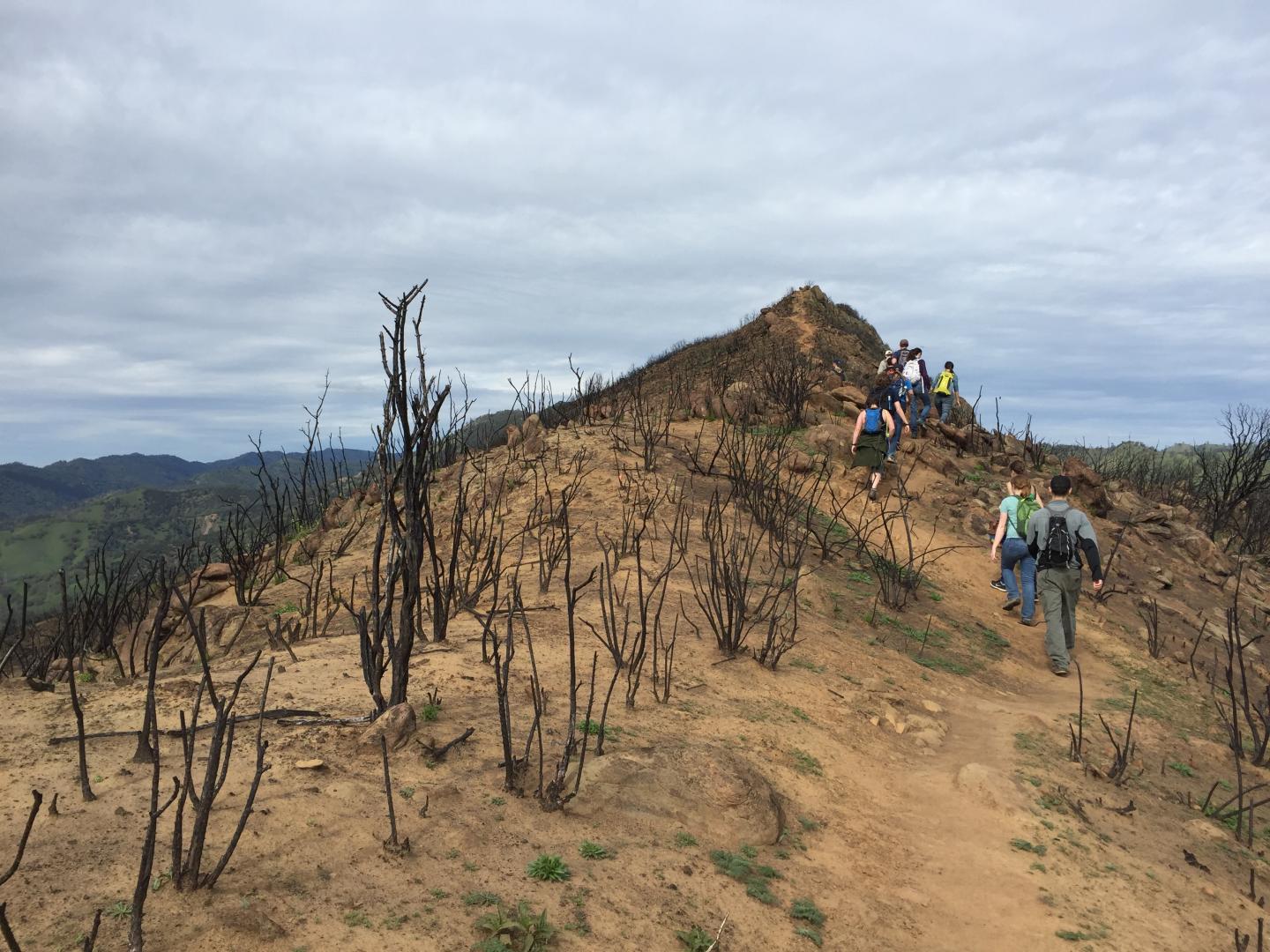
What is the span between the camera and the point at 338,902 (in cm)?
240

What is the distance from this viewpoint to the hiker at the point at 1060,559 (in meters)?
6.98

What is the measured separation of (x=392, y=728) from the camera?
347 cm

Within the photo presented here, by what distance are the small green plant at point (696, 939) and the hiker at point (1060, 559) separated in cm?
578

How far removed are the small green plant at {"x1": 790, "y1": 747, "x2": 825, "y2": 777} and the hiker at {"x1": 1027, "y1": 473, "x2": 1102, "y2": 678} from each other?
4.04 meters

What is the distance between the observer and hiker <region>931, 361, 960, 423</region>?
14.9m

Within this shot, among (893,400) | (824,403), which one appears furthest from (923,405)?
(893,400)

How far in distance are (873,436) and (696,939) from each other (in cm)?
926

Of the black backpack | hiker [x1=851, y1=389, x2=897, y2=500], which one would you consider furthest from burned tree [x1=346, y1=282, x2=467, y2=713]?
hiker [x1=851, y1=389, x2=897, y2=500]

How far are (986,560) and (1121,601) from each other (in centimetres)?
167

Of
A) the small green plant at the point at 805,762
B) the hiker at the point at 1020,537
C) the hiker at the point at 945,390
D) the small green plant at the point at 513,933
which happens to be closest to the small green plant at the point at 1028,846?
the small green plant at the point at 805,762

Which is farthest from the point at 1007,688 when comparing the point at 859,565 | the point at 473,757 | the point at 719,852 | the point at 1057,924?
the point at 473,757

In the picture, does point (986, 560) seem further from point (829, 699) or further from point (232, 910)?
point (232, 910)

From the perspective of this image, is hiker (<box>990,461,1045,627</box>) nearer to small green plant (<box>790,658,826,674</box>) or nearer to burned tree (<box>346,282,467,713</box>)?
small green plant (<box>790,658,826,674</box>)

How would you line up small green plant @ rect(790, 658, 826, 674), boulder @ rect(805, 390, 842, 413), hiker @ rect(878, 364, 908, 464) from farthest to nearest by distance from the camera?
boulder @ rect(805, 390, 842, 413) < hiker @ rect(878, 364, 908, 464) < small green plant @ rect(790, 658, 826, 674)
